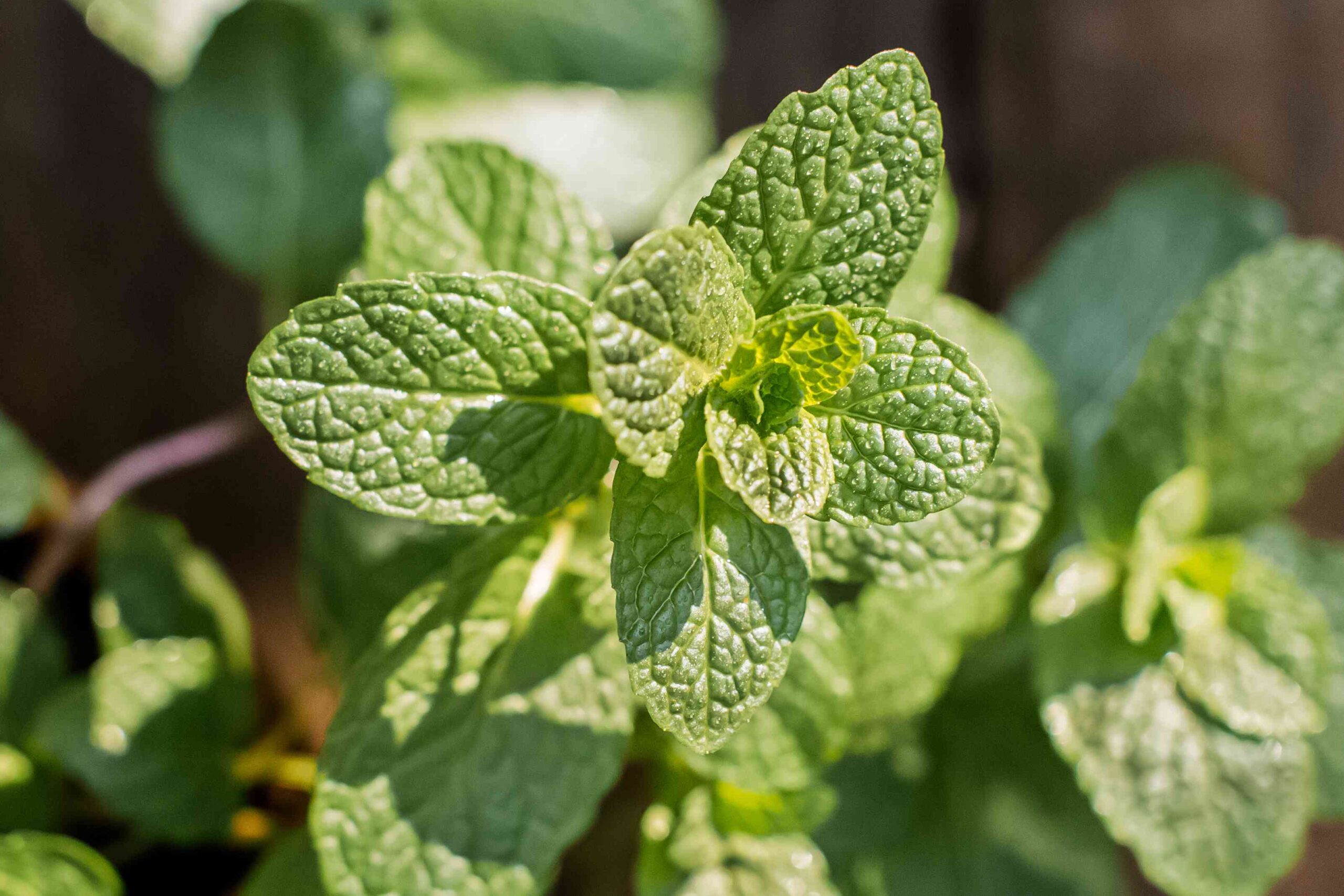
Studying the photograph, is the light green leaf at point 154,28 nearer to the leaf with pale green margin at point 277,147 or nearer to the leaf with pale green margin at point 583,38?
the leaf with pale green margin at point 277,147

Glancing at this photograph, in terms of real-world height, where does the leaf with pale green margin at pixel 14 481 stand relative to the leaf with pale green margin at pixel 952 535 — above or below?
below

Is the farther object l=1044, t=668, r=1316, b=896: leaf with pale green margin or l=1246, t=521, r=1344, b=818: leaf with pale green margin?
l=1246, t=521, r=1344, b=818: leaf with pale green margin

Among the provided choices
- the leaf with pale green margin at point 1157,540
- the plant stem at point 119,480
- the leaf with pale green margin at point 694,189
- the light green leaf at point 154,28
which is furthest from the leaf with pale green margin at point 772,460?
the light green leaf at point 154,28

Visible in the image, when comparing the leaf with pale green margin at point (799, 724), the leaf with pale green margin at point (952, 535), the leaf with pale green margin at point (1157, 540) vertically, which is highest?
the leaf with pale green margin at point (952, 535)

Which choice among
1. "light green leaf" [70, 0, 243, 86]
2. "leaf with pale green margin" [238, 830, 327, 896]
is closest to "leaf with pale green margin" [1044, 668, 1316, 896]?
"leaf with pale green margin" [238, 830, 327, 896]

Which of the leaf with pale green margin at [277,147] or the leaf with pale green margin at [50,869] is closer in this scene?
the leaf with pale green margin at [50,869]

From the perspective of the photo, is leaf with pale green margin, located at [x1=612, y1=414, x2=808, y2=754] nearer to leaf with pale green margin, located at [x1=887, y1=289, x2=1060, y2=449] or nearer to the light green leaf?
leaf with pale green margin, located at [x1=887, y1=289, x2=1060, y2=449]

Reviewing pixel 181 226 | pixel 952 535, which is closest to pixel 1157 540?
pixel 952 535
